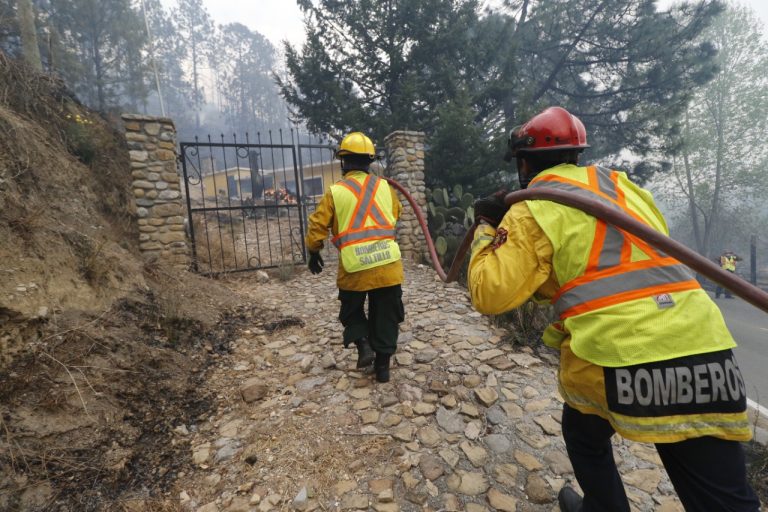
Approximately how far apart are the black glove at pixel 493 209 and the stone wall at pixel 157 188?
17.4 feet

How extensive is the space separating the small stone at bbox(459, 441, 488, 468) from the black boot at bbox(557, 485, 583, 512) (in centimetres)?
46

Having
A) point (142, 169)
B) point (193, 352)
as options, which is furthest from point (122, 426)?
point (142, 169)

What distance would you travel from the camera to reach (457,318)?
4.42 metres

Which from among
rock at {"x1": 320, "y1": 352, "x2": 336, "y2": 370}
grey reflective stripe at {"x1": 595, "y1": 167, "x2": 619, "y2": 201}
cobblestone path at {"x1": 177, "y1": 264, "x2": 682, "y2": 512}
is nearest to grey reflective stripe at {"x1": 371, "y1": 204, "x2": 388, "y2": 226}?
cobblestone path at {"x1": 177, "y1": 264, "x2": 682, "y2": 512}

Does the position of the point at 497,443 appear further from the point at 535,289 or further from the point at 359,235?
the point at 359,235

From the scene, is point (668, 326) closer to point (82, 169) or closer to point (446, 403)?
point (446, 403)

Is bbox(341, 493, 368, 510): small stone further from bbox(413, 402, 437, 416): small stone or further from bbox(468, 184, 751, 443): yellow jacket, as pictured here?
bbox(468, 184, 751, 443): yellow jacket

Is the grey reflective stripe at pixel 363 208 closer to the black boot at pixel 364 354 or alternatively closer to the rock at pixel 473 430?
the black boot at pixel 364 354

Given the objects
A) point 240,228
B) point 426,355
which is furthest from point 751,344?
point 240,228

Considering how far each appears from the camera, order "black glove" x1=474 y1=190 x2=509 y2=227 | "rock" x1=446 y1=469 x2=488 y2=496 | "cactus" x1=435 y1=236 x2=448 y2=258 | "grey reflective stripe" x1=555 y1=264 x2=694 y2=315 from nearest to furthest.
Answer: "grey reflective stripe" x1=555 y1=264 x2=694 y2=315 < "black glove" x1=474 y1=190 x2=509 y2=227 < "rock" x1=446 y1=469 x2=488 y2=496 < "cactus" x1=435 y1=236 x2=448 y2=258

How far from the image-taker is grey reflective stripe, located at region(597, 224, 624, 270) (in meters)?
1.25

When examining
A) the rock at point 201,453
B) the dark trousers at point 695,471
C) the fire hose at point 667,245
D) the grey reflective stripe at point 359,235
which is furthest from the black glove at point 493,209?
the rock at point 201,453

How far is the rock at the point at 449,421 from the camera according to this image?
2531mm

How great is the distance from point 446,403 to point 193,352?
2.38 meters
